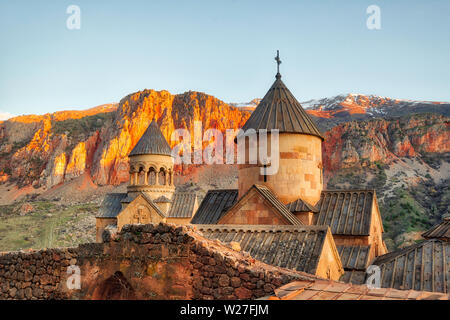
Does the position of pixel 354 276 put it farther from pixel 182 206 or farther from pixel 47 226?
pixel 47 226

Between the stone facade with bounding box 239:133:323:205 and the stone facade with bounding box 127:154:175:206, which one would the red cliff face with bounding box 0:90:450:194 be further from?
the stone facade with bounding box 239:133:323:205

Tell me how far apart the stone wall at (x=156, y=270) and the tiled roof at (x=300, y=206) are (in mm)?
5171

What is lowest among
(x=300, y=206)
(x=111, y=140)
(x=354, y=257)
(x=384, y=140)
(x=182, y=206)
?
(x=182, y=206)

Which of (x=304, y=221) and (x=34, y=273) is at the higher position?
(x=304, y=221)

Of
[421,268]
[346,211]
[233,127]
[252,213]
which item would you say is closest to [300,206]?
[346,211]

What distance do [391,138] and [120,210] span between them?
39677mm

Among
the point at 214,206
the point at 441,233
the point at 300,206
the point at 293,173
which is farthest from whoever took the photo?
the point at 214,206

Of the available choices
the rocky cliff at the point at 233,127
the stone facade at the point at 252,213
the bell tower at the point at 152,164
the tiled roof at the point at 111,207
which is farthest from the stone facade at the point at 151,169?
the rocky cliff at the point at 233,127

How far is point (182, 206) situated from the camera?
2452 centimetres

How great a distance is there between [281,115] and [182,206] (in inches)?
575

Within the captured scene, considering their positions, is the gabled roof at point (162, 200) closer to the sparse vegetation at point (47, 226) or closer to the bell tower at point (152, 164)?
the bell tower at point (152, 164)

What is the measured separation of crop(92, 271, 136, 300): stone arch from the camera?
5.17 m

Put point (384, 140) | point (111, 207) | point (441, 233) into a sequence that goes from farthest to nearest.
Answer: point (384, 140)
point (111, 207)
point (441, 233)

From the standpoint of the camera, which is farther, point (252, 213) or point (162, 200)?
point (162, 200)
